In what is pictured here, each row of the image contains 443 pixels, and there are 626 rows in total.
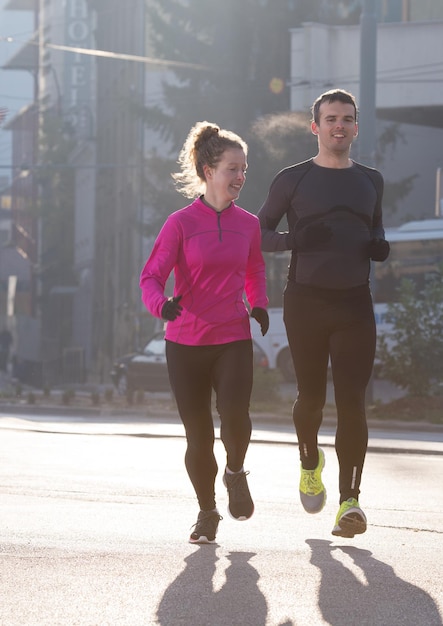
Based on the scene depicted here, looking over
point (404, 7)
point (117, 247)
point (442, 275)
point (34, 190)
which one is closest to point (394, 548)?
point (442, 275)

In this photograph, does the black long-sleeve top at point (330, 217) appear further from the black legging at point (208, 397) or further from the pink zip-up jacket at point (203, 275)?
the black legging at point (208, 397)

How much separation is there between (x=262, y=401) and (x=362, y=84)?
5.05 metres

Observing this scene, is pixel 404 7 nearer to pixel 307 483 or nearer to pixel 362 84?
pixel 362 84

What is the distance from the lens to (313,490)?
7258 millimetres

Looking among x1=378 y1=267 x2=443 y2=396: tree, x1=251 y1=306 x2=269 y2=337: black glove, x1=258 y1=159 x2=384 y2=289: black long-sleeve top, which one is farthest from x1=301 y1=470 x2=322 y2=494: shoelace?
x1=378 y1=267 x2=443 y2=396: tree

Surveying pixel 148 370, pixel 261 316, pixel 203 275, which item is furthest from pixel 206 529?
pixel 148 370

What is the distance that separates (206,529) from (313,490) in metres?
0.55

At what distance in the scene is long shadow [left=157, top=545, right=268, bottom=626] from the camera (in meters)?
5.23

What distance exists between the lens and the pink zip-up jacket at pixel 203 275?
6.90m

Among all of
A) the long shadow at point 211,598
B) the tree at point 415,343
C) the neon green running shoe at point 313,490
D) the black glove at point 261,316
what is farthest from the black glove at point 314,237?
the tree at point 415,343

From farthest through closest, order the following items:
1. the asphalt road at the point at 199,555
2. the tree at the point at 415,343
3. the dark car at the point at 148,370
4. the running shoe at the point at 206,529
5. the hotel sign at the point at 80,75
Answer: the hotel sign at the point at 80,75, the dark car at the point at 148,370, the tree at the point at 415,343, the running shoe at the point at 206,529, the asphalt road at the point at 199,555

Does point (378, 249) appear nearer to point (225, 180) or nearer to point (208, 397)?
point (225, 180)

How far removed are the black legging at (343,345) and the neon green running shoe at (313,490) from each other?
0.29 m

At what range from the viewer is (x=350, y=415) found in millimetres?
6973
